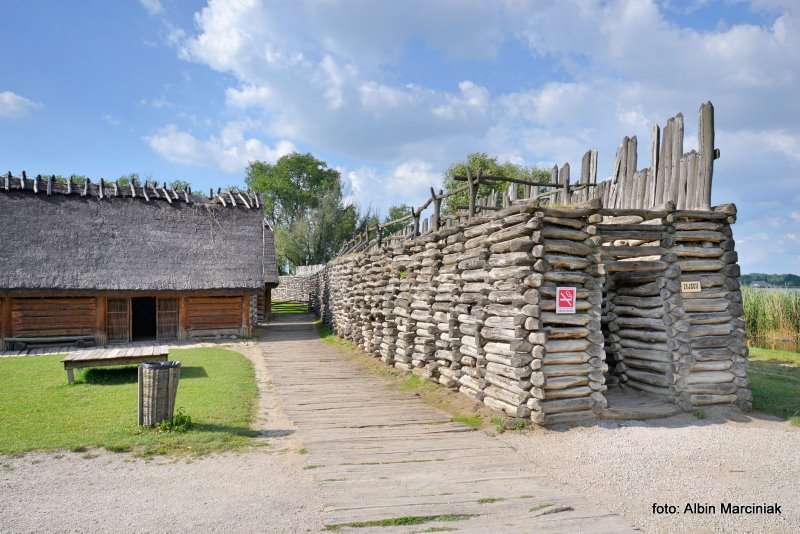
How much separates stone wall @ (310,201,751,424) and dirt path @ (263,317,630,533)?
1178 millimetres

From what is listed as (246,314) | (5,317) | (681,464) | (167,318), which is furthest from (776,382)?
(5,317)

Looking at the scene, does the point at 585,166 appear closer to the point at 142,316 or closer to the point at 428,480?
the point at 428,480

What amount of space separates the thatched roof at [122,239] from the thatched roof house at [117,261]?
0.03 meters

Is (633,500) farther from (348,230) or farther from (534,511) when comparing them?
(348,230)

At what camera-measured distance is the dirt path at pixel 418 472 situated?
179 inches

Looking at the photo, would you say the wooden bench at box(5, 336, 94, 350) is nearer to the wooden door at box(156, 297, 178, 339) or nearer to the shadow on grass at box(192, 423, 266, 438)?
the wooden door at box(156, 297, 178, 339)

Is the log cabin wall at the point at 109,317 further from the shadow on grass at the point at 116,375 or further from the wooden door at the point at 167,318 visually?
the shadow on grass at the point at 116,375

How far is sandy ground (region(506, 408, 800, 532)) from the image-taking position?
183 inches

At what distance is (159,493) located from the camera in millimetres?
4984

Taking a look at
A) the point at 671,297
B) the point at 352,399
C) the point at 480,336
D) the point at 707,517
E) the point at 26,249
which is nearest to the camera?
the point at 707,517

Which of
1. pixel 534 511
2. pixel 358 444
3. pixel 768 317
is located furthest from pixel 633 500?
pixel 768 317

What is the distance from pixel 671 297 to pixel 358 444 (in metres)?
5.37

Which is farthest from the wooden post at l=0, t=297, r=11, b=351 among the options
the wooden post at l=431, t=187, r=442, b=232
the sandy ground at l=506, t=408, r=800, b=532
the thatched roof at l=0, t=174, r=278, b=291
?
the sandy ground at l=506, t=408, r=800, b=532

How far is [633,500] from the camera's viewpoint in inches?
195
